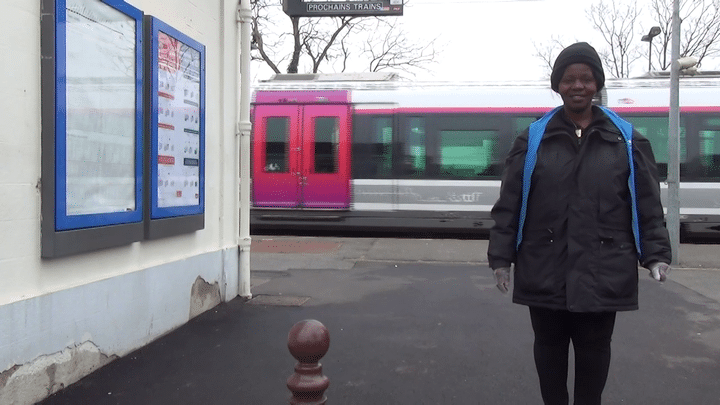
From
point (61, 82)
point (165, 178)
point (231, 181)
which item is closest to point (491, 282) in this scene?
point (231, 181)

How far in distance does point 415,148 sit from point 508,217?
10.2 meters

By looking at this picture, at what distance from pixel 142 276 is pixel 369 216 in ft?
27.9

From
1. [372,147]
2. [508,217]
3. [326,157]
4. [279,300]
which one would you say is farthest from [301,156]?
[508,217]

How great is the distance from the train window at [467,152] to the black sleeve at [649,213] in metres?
10.1

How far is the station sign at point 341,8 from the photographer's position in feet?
27.2

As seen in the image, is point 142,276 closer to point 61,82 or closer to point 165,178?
point 165,178

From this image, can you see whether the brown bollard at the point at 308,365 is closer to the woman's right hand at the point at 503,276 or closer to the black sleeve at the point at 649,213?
the woman's right hand at the point at 503,276

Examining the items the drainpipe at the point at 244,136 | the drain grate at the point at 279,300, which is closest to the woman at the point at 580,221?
the drain grate at the point at 279,300

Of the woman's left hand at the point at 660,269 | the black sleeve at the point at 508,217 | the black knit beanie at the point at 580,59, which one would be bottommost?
the woman's left hand at the point at 660,269

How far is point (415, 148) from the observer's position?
43.1 feet

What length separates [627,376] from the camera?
429cm

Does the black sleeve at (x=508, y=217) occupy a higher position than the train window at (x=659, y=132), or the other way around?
the train window at (x=659, y=132)

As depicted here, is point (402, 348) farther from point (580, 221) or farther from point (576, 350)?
point (580, 221)

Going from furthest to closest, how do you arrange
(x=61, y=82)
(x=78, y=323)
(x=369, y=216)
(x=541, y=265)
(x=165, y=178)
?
(x=369, y=216), (x=165, y=178), (x=78, y=323), (x=61, y=82), (x=541, y=265)
